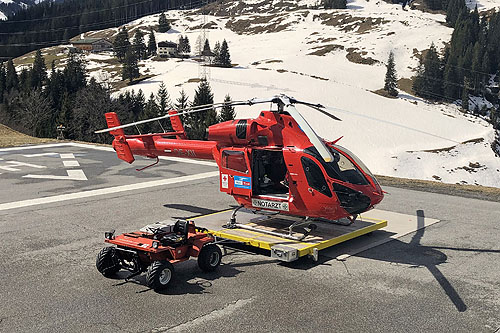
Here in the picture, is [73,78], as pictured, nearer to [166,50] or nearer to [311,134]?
[166,50]

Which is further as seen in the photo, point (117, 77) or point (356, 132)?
point (117, 77)

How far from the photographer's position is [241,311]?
8.25 meters

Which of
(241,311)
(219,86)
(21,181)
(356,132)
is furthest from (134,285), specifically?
(219,86)

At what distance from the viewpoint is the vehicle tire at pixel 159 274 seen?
8648 mm

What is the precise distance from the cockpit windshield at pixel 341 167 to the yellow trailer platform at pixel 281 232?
1447mm

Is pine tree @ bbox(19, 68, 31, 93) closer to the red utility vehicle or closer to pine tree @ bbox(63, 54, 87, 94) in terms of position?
pine tree @ bbox(63, 54, 87, 94)

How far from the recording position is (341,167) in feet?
38.1

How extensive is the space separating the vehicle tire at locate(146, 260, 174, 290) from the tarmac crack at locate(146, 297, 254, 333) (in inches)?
47.6

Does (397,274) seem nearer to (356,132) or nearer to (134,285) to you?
(134,285)

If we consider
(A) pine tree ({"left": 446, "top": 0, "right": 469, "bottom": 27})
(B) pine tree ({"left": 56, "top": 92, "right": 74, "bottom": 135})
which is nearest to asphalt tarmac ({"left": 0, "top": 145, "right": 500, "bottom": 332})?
(B) pine tree ({"left": 56, "top": 92, "right": 74, "bottom": 135})

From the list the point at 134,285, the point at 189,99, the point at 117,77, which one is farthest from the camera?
the point at 117,77

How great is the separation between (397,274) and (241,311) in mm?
3952

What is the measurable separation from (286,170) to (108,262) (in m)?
5.19

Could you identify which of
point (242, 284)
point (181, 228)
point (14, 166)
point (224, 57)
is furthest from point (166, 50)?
point (242, 284)
